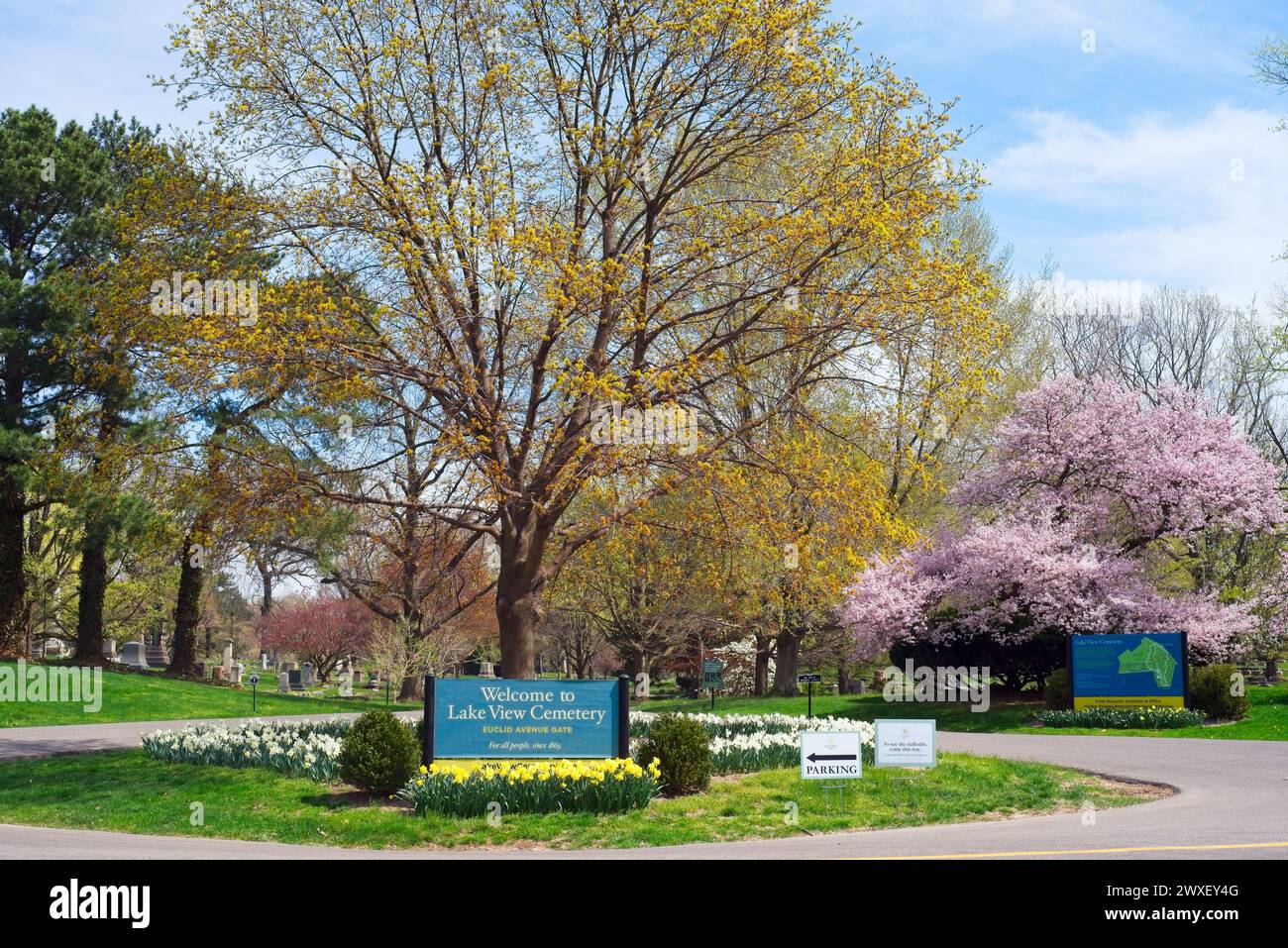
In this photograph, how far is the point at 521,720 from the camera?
1427 cm

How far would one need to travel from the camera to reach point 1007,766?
17.2 meters

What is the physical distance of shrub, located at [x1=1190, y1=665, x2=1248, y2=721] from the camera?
26.0 m

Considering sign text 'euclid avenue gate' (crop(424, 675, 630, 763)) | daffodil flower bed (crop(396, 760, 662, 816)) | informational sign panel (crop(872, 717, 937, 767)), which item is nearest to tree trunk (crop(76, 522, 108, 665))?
sign text 'euclid avenue gate' (crop(424, 675, 630, 763))

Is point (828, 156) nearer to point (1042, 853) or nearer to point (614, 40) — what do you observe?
point (614, 40)

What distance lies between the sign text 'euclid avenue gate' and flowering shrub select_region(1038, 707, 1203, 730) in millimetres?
15352

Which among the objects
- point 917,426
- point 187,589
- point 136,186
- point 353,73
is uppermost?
point 353,73

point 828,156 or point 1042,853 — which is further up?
point 828,156

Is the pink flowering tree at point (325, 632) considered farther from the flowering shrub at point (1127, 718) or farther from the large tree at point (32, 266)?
the flowering shrub at point (1127, 718)

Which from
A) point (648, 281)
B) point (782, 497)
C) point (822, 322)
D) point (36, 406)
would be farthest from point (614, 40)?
point (36, 406)

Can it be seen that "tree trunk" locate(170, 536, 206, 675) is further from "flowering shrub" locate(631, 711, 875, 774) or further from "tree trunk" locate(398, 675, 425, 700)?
"flowering shrub" locate(631, 711, 875, 774)

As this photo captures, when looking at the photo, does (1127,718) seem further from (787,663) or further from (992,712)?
(787,663)

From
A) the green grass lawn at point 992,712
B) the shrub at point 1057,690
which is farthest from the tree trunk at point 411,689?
the shrub at point 1057,690

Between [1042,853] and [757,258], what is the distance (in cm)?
987

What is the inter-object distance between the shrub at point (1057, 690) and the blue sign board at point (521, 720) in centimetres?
1665
